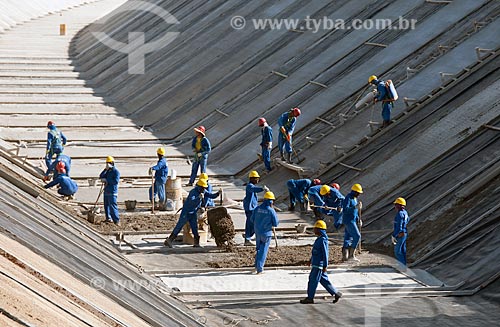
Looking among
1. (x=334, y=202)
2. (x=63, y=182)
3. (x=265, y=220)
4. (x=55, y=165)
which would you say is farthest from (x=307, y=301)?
(x=55, y=165)

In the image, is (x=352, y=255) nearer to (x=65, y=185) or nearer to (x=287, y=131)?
(x=287, y=131)

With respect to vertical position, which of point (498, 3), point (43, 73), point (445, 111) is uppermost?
point (498, 3)

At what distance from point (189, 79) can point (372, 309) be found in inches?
890

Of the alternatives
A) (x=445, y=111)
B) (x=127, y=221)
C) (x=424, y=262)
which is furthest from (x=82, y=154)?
(x=424, y=262)

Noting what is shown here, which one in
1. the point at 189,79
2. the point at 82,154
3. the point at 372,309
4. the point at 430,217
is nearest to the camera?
the point at 372,309

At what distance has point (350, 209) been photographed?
65.2 feet

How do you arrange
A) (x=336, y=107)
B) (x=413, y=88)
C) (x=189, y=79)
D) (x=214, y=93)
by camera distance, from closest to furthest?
(x=413, y=88) → (x=336, y=107) → (x=214, y=93) → (x=189, y=79)

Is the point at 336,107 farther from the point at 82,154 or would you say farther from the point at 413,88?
the point at 82,154

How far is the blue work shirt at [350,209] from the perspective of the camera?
65.1ft

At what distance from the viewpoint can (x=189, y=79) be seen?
38.7 m

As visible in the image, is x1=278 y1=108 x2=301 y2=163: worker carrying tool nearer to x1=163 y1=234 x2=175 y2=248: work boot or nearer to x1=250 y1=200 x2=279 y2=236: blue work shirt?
x1=163 y1=234 x2=175 y2=248: work boot

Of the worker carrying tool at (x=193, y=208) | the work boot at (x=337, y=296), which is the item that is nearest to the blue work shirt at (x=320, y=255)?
the work boot at (x=337, y=296)

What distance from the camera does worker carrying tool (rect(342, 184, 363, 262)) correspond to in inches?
782

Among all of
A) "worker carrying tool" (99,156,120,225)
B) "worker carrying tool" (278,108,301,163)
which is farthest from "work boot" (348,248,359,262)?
"worker carrying tool" (278,108,301,163)
